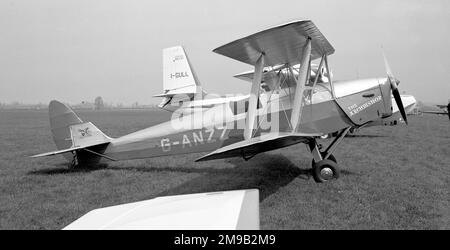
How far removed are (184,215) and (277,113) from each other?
4.68m

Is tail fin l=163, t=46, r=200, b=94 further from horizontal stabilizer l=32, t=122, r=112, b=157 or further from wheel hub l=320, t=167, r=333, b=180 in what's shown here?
wheel hub l=320, t=167, r=333, b=180

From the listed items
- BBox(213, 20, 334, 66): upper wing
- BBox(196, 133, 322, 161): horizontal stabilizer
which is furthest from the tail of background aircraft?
BBox(196, 133, 322, 161): horizontal stabilizer

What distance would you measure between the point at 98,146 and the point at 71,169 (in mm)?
958

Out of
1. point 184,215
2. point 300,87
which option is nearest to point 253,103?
point 300,87

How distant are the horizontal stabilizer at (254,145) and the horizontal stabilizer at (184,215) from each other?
200 cm

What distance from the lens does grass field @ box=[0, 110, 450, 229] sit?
447 centimetres

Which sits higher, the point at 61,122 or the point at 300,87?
the point at 300,87

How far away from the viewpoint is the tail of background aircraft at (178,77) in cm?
1647

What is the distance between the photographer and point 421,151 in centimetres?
1023

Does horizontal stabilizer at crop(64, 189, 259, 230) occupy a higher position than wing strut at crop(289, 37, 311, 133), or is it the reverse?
wing strut at crop(289, 37, 311, 133)

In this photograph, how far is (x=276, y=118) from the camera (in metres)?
6.63

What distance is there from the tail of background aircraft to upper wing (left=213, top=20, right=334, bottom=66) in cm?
990

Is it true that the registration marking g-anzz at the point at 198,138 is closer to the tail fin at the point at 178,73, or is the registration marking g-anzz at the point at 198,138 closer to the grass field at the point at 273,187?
the grass field at the point at 273,187

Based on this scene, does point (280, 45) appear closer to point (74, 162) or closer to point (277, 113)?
point (277, 113)
